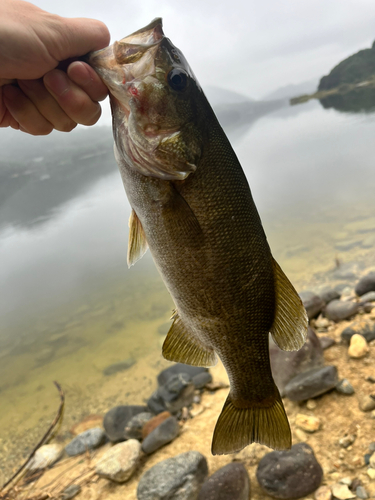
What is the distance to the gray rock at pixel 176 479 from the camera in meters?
3.54

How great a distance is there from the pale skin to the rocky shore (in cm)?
359

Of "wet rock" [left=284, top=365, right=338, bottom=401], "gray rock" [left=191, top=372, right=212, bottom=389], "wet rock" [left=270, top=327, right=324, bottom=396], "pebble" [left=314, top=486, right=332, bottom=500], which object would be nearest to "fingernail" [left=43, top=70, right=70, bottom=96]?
"pebble" [left=314, top=486, right=332, bottom=500]

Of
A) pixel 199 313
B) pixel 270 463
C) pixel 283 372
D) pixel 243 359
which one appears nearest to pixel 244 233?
pixel 199 313

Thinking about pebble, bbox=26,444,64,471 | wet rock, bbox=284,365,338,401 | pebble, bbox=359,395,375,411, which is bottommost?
pebble, bbox=26,444,64,471

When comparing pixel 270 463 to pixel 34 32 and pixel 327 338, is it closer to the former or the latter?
pixel 327 338

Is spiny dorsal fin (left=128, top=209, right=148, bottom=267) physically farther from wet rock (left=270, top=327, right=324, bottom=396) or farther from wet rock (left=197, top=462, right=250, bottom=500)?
wet rock (left=270, top=327, right=324, bottom=396)

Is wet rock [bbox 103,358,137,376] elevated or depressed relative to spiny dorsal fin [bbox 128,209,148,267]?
depressed

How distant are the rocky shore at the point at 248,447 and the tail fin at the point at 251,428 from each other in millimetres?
1687

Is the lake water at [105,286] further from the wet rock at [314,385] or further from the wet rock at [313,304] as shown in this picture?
the wet rock at [314,385]

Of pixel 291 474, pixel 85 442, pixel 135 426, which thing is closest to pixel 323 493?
pixel 291 474

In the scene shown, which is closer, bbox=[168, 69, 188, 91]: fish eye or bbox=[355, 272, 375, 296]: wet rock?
bbox=[168, 69, 188, 91]: fish eye

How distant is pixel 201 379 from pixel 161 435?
1.24 metres

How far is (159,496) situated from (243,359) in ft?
8.46

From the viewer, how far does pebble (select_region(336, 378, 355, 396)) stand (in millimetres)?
4043
